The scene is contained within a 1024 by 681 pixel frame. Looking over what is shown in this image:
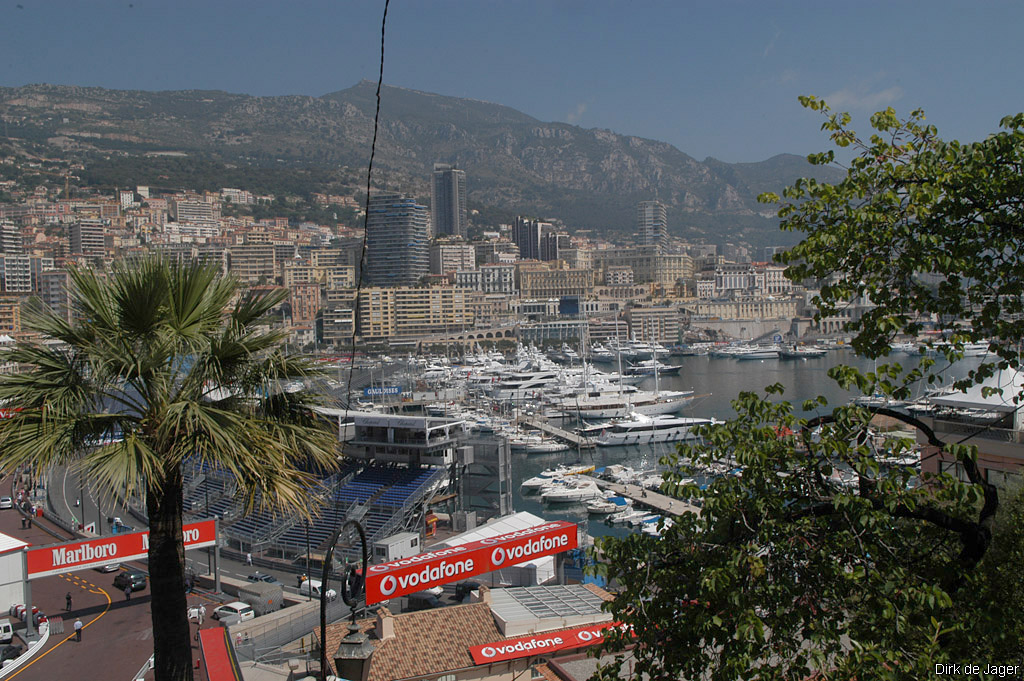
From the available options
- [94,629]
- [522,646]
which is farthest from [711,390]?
[522,646]

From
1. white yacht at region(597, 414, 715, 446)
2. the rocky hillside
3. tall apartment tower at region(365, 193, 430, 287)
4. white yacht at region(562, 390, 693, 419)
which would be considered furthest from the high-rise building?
white yacht at region(597, 414, 715, 446)

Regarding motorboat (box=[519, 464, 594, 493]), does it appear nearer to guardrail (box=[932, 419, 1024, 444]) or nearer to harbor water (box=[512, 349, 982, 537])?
harbor water (box=[512, 349, 982, 537])

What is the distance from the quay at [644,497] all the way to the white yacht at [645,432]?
21.6 ft

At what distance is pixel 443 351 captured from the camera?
65.7m

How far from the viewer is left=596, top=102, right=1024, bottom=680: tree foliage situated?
1.92 metres

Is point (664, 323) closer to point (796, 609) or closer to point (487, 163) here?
point (796, 609)

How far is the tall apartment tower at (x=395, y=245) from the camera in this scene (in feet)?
273

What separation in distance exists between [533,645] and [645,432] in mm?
21246

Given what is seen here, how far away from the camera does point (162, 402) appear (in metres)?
2.36

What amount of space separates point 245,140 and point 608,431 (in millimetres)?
136181

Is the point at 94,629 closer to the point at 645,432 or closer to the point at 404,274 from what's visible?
the point at 645,432

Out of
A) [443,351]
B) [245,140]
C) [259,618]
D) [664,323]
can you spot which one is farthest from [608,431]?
[245,140]

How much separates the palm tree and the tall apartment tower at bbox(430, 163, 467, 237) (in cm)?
12539

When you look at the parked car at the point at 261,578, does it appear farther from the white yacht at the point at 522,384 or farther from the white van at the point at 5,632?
the white yacht at the point at 522,384
